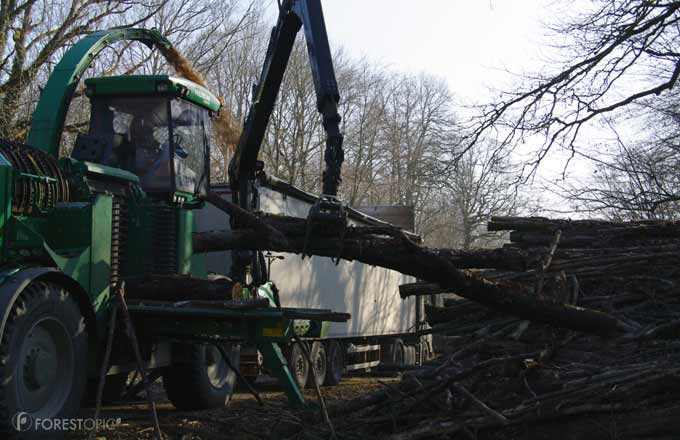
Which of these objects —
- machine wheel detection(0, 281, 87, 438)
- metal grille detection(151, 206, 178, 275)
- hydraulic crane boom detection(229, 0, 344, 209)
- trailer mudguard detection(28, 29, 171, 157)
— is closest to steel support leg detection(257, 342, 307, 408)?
hydraulic crane boom detection(229, 0, 344, 209)

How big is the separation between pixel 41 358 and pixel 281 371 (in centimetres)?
199

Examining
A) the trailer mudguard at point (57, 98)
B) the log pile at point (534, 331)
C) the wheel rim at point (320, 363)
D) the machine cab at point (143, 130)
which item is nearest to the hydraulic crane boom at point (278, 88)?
the log pile at point (534, 331)

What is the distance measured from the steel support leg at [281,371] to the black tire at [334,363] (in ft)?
28.0

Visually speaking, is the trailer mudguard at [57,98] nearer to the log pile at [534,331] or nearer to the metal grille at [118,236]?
the metal grille at [118,236]

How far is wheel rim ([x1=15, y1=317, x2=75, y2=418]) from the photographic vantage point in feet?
19.3

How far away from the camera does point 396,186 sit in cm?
4500

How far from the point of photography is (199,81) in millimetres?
12469

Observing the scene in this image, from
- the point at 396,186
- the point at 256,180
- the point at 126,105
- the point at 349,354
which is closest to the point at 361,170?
the point at 396,186

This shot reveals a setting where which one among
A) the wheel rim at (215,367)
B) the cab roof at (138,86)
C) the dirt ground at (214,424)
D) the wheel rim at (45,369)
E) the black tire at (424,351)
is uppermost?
the cab roof at (138,86)

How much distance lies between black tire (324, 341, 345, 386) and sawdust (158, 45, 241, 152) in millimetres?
4447

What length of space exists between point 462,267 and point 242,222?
7.16 ft

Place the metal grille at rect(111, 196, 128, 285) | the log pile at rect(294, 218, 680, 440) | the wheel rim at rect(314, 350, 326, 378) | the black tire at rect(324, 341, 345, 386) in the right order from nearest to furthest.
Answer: the log pile at rect(294, 218, 680, 440)
the metal grille at rect(111, 196, 128, 285)
the wheel rim at rect(314, 350, 326, 378)
the black tire at rect(324, 341, 345, 386)

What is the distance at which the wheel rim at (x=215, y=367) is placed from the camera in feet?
29.4

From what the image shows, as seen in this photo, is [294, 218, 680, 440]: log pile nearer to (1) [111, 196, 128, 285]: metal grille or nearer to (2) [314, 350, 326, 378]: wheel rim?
(1) [111, 196, 128, 285]: metal grille
